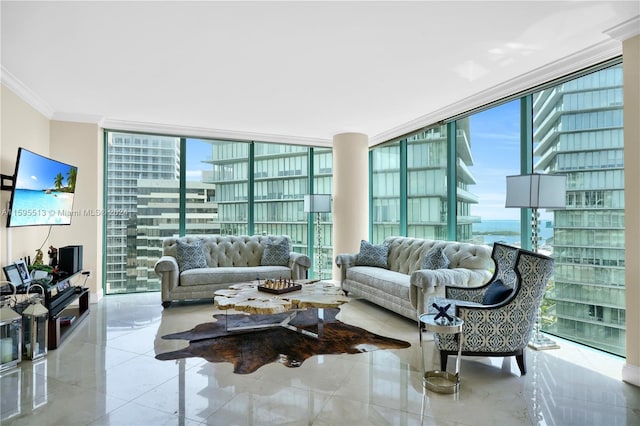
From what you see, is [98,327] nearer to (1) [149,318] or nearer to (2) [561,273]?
(1) [149,318]

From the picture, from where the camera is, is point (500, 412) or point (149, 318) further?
point (149, 318)

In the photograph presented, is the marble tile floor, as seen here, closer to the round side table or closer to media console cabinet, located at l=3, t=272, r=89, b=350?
the round side table

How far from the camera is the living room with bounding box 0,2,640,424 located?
291 centimetres

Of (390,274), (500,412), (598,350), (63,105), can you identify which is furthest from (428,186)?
(63,105)

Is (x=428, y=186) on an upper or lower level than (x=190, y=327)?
upper

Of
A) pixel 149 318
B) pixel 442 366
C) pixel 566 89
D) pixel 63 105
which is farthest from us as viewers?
pixel 63 105

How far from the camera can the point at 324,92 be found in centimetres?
442

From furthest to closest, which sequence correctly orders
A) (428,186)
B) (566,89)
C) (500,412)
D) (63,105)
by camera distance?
(428,186) → (63,105) → (566,89) → (500,412)

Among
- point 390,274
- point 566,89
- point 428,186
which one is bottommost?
point 390,274

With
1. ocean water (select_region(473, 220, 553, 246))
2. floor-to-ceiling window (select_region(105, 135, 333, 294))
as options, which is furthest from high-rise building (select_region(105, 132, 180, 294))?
ocean water (select_region(473, 220, 553, 246))

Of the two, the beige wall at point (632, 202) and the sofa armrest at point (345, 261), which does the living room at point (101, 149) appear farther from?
the sofa armrest at point (345, 261)

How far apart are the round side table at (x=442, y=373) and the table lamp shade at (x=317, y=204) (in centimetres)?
358

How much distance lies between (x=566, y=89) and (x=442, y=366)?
299cm

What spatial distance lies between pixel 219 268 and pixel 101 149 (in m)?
2.54
